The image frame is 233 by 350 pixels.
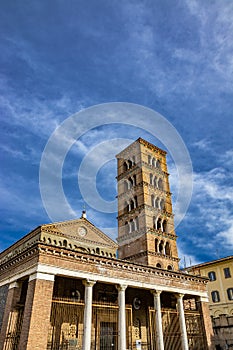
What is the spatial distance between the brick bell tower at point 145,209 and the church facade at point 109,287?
0.37 feet

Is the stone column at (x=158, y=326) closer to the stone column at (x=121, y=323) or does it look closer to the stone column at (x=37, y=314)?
the stone column at (x=121, y=323)

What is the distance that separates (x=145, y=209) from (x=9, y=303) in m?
16.9

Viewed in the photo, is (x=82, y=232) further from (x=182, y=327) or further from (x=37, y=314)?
(x=37, y=314)

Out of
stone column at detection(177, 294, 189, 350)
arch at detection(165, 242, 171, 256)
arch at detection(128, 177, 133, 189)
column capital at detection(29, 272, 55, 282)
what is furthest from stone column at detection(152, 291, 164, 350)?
arch at detection(128, 177, 133, 189)

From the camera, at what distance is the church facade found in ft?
50.6

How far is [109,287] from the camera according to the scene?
829 inches

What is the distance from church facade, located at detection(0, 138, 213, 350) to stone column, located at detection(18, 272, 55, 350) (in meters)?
0.04

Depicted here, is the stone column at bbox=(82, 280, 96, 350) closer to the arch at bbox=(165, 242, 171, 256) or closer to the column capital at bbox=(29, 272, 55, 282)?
the column capital at bbox=(29, 272, 55, 282)

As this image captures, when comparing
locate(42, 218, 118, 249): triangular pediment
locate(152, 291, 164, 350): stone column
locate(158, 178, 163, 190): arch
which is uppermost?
locate(158, 178, 163, 190): arch

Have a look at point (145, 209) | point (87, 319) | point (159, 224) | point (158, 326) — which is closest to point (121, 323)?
point (87, 319)

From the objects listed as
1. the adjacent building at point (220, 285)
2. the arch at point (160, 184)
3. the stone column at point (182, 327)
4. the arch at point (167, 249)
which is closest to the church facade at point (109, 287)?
the stone column at point (182, 327)

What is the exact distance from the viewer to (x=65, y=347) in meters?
17.3

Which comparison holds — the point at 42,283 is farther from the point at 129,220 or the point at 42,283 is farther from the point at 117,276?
the point at 129,220

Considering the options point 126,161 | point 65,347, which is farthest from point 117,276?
point 126,161
